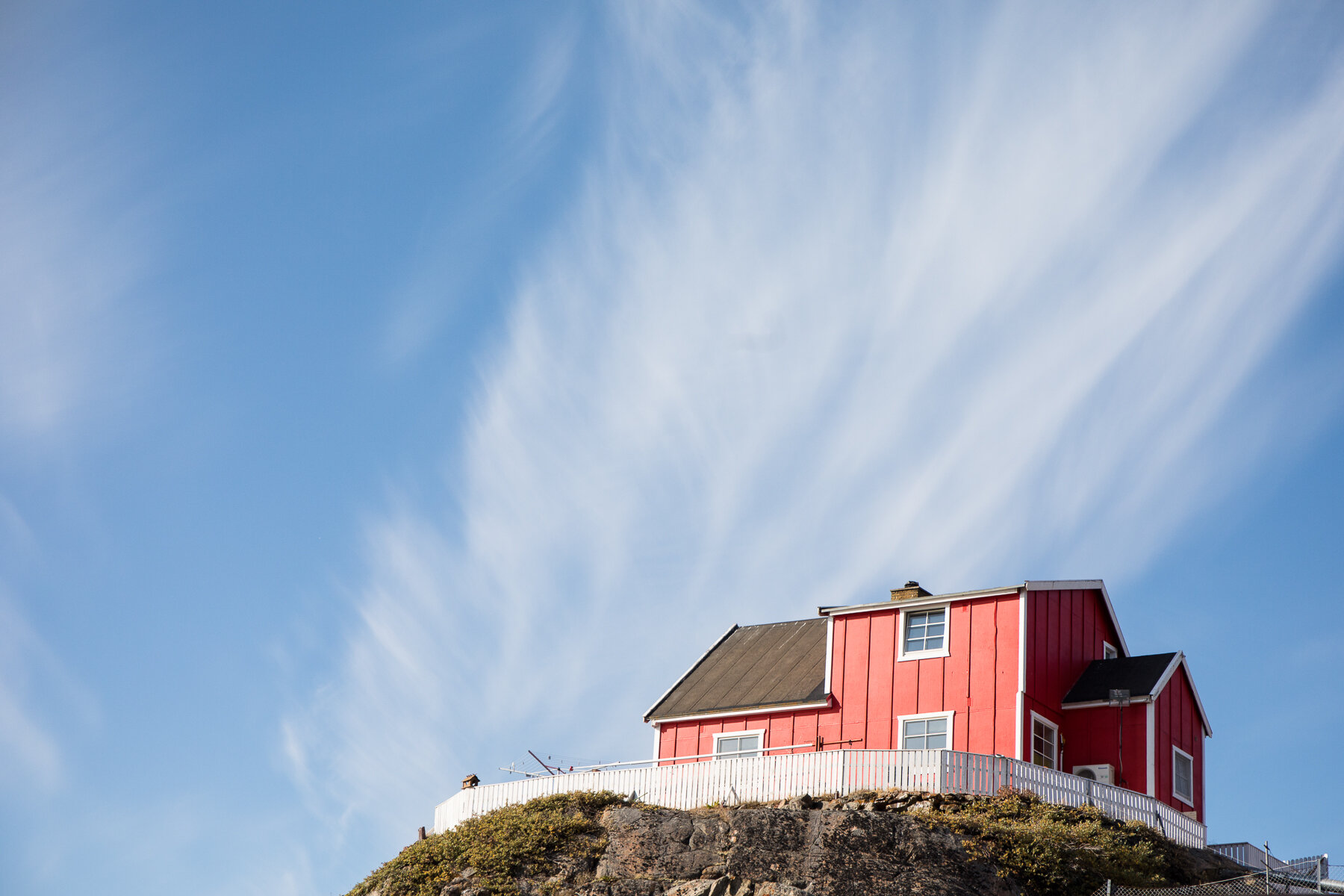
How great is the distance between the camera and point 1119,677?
1315 inches

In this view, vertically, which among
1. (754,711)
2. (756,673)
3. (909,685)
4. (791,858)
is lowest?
(791,858)

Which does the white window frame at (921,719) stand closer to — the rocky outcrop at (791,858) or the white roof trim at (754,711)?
the white roof trim at (754,711)

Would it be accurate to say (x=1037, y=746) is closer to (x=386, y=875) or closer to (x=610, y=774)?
(x=610, y=774)

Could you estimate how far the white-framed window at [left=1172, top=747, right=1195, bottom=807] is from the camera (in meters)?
33.2

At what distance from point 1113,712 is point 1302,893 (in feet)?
34.9

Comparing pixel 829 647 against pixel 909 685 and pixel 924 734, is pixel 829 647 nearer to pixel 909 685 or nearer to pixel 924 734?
pixel 909 685

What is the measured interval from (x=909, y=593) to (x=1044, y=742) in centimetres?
494

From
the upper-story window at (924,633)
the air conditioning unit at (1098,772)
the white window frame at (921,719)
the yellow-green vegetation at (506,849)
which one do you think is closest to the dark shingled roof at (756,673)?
the white window frame at (921,719)

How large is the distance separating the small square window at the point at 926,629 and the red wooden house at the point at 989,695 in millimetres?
34

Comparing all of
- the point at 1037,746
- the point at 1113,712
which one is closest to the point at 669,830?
the point at 1037,746

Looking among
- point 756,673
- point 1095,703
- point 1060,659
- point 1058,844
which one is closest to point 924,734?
point 1060,659

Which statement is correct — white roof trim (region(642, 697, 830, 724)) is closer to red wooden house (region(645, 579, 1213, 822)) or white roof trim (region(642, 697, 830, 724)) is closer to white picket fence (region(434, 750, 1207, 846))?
red wooden house (region(645, 579, 1213, 822))

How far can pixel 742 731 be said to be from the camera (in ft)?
116

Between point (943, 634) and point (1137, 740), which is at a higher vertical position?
point (943, 634)
